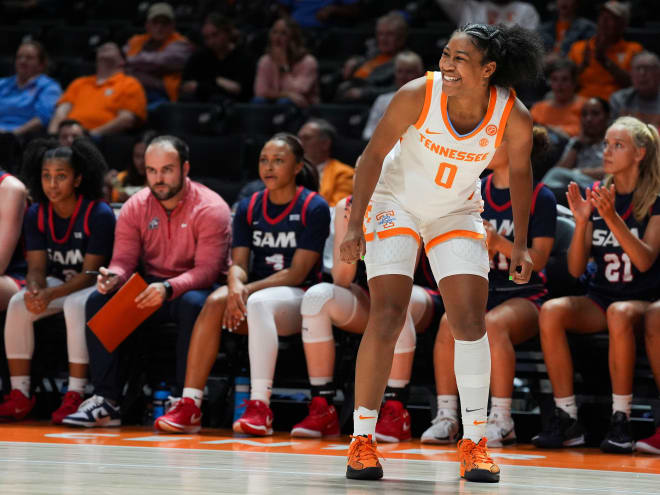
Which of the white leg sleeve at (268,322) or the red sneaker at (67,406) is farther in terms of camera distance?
the red sneaker at (67,406)

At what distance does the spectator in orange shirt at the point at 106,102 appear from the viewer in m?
7.25

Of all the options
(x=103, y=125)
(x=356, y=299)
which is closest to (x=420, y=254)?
(x=356, y=299)

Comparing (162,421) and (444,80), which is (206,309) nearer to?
(162,421)

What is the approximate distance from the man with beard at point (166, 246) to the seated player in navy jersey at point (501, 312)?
1198mm

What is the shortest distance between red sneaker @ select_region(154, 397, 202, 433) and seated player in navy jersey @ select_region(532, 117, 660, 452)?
1508 millimetres

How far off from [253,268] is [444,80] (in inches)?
85.5

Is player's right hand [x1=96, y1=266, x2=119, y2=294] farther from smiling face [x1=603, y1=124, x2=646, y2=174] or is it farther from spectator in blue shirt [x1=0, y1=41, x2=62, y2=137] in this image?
spectator in blue shirt [x1=0, y1=41, x2=62, y2=137]

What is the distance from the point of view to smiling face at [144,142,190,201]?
16.2 ft

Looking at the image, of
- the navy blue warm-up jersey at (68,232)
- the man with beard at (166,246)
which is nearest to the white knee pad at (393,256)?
the man with beard at (166,246)

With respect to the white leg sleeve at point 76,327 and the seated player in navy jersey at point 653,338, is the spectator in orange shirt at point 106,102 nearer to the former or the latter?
the white leg sleeve at point 76,327

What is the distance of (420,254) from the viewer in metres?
4.80

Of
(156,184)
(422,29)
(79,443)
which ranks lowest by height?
(79,443)

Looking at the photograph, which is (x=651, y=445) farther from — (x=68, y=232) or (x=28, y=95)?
(x=28, y=95)

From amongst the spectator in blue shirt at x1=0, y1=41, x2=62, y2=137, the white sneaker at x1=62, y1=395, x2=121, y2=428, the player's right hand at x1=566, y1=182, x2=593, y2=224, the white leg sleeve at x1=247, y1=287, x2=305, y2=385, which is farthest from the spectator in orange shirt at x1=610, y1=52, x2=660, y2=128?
the spectator in blue shirt at x1=0, y1=41, x2=62, y2=137
